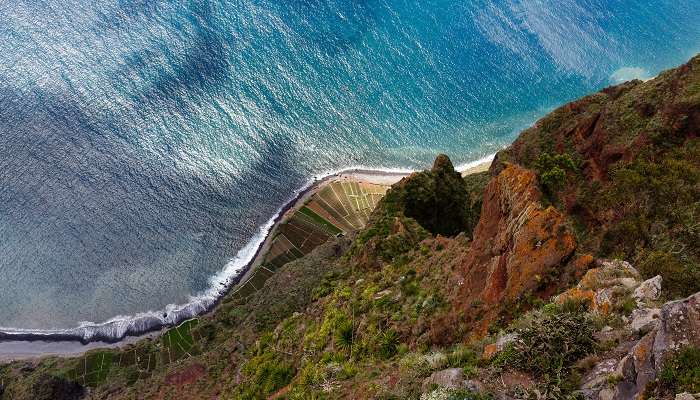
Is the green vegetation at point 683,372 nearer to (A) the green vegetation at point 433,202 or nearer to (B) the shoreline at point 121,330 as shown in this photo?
(A) the green vegetation at point 433,202

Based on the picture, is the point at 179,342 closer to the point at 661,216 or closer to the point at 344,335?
the point at 344,335

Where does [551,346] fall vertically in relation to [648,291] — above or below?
below

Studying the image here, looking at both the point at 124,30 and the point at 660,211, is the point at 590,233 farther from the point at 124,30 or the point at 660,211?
the point at 124,30

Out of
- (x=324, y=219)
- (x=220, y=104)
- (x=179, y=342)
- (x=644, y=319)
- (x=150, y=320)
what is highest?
(x=220, y=104)

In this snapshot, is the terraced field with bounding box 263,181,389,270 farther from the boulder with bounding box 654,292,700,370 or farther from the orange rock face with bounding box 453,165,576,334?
the boulder with bounding box 654,292,700,370

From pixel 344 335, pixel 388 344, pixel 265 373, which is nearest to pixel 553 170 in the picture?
pixel 388 344

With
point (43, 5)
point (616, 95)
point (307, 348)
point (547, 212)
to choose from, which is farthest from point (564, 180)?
point (43, 5)
